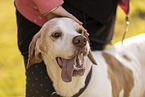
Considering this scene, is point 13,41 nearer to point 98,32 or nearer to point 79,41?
point 98,32

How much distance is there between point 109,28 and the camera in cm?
278

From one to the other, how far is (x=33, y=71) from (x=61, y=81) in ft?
1.14

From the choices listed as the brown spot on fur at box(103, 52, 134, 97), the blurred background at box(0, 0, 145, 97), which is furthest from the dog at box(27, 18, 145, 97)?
the blurred background at box(0, 0, 145, 97)

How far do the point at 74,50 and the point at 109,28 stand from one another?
2.99 ft

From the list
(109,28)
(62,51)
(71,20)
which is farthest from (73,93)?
(109,28)

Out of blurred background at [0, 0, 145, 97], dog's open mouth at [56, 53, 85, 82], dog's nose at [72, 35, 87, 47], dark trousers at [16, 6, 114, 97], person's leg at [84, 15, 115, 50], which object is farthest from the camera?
blurred background at [0, 0, 145, 97]

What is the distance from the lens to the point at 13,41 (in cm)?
536

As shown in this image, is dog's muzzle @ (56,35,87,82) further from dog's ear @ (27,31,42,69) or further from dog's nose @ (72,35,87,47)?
dog's ear @ (27,31,42,69)

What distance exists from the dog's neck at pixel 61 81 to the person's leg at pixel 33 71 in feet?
0.42

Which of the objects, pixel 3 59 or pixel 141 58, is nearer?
pixel 141 58

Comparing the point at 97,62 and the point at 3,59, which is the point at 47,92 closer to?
the point at 97,62

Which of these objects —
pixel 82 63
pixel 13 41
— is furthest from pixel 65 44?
pixel 13 41

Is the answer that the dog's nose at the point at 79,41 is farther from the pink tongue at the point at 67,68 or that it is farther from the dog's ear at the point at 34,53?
the dog's ear at the point at 34,53

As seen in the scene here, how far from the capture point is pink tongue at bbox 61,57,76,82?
2.07 metres
